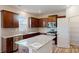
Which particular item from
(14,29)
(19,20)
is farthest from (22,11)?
(14,29)

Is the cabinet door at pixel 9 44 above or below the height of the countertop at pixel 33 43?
below

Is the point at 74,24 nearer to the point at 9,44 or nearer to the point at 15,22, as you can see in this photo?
the point at 15,22

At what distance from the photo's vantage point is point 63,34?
5.29 meters

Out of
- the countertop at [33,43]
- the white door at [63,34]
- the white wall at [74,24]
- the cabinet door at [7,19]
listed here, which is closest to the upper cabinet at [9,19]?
the cabinet door at [7,19]

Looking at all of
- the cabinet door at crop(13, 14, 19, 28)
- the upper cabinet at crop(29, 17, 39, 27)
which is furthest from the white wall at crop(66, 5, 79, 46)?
the cabinet door at crop(13, 14, 19, 28)

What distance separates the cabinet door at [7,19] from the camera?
12.5 ft

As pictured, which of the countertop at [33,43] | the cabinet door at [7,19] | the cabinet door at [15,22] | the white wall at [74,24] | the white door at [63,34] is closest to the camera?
the countertop at [33,43]

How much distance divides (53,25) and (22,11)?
2.41 m

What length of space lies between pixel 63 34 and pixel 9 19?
2802 mm

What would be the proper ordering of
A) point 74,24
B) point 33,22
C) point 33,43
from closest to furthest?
point 33,43, point 33,22, point 74,24

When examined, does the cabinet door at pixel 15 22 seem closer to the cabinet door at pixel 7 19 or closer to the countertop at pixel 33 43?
the cabinet door at pixel 7 19

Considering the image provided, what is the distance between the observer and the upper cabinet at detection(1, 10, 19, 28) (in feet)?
12.5

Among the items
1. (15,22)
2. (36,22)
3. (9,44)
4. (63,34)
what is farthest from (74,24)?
(9,44)
